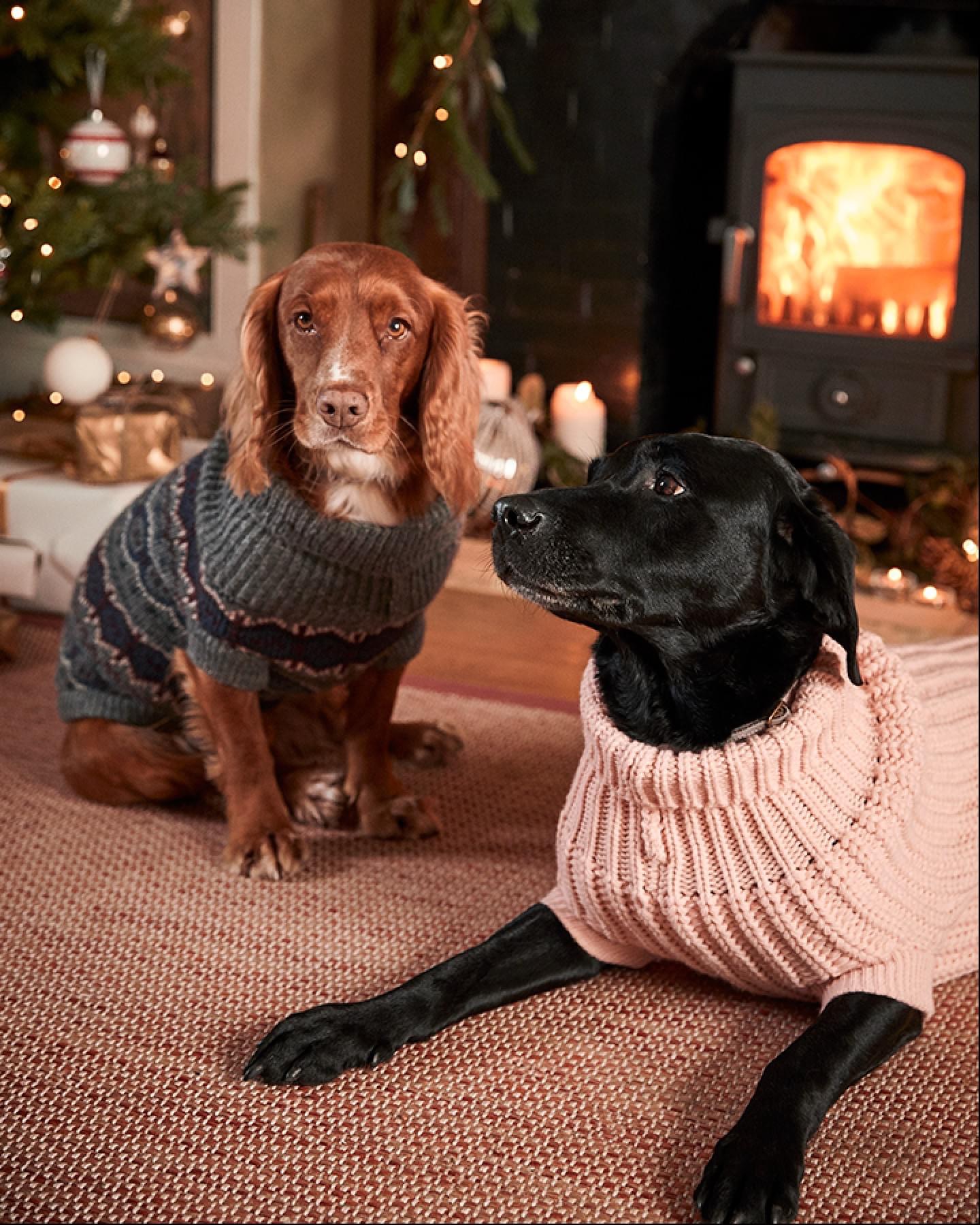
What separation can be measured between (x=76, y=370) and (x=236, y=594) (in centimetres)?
168

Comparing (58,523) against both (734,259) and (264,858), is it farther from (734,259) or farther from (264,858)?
(734,259)

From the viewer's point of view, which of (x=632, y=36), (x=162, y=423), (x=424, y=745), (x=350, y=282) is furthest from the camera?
(x=632, y=36)

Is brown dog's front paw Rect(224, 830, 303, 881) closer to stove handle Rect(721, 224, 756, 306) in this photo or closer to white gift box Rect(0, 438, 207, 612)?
white gift box Rect(0, 438, 207, 612)

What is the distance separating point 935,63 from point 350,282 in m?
2.05

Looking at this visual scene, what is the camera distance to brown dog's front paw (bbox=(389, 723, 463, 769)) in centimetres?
241

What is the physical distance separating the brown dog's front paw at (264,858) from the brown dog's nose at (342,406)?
0.60m

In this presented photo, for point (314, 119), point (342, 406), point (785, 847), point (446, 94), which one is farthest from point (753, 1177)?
point (314, 119)

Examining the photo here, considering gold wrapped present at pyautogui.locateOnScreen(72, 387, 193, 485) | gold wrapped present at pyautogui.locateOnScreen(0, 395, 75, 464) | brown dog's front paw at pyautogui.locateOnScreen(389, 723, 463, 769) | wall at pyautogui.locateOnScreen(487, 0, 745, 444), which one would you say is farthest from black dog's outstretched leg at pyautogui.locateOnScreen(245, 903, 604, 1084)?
wall at pyautogui.locateOnScreen(487, 0, 745, 444)

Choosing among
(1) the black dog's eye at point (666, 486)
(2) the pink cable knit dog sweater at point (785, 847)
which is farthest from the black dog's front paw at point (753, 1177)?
(1) the black dog's eye at point (666, 486)

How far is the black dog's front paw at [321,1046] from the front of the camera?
1480 mm

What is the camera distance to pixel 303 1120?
1429mm

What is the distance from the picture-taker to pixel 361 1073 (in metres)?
1.50

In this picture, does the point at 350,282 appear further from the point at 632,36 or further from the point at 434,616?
the point at 632,36

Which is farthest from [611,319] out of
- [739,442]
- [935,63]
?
[739,442]
